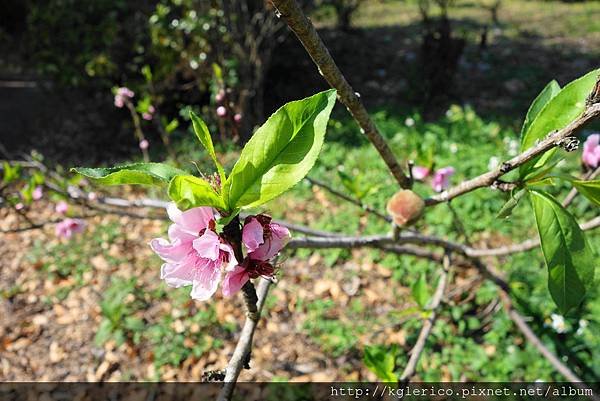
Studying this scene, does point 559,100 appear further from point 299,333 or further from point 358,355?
point 299,333

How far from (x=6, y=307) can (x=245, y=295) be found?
3009 millimetres

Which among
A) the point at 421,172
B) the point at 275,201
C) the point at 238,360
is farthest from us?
the point at 275,201

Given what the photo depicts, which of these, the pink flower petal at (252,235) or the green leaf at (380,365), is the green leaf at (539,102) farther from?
the green leaf at (380,365)

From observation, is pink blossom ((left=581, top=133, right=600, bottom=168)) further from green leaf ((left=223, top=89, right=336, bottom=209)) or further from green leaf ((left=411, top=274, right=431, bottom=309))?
green leaf ((left=223, top=89, right=336, bottom=209))

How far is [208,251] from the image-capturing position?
729 millimetres

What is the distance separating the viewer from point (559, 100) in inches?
37.5

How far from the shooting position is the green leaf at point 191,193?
65 cm

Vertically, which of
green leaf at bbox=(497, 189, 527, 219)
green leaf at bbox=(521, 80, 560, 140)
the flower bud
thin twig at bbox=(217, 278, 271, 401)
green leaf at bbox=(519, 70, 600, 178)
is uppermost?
green leaf at bbox=(521, 80, 560, 140)

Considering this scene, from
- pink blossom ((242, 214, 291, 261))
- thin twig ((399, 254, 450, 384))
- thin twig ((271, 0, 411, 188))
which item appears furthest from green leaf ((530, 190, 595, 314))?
thin twig ((399, 254, 450, 384))

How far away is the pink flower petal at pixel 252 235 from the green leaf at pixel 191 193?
0.05 metres

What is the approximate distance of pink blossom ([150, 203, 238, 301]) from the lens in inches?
29.2

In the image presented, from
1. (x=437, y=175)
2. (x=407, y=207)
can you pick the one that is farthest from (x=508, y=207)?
(x=437, y=175)

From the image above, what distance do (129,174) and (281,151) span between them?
0.22 metres

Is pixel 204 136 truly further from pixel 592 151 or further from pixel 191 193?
pixel 592 151
